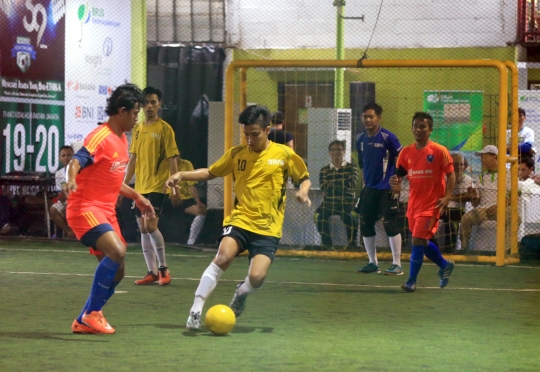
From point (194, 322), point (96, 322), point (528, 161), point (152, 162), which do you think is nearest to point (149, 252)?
point (152, 162)

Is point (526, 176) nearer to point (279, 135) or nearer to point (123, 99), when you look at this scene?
point (279, 135)

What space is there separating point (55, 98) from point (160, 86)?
11.7ft

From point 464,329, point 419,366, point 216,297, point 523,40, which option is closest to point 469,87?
point 523,40

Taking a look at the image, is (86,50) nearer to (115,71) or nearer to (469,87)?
(115,71)

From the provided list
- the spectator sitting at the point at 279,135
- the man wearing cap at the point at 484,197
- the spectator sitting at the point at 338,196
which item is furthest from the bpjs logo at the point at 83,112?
the man wearing cap at the point at 484,197

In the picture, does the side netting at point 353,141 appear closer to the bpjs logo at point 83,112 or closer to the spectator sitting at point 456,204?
the spectator sitting at point 456,204

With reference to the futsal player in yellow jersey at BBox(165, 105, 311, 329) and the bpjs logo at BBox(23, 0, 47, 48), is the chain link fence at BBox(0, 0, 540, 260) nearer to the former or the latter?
the bpjs logo at BBox(23, 0, 47, 48)

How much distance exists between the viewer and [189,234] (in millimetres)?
14680

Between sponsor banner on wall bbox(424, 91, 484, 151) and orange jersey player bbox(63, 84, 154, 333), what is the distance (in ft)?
30.3

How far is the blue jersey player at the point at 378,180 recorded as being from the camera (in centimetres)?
1133

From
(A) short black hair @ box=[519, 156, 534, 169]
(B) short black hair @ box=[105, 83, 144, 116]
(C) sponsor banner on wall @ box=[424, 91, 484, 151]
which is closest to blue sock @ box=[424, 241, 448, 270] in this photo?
(B) short black hair @ box=[105, 83, 144, 116]

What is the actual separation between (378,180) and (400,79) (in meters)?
6.60

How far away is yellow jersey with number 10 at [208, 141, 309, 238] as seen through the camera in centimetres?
714

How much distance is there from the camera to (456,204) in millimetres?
13398
